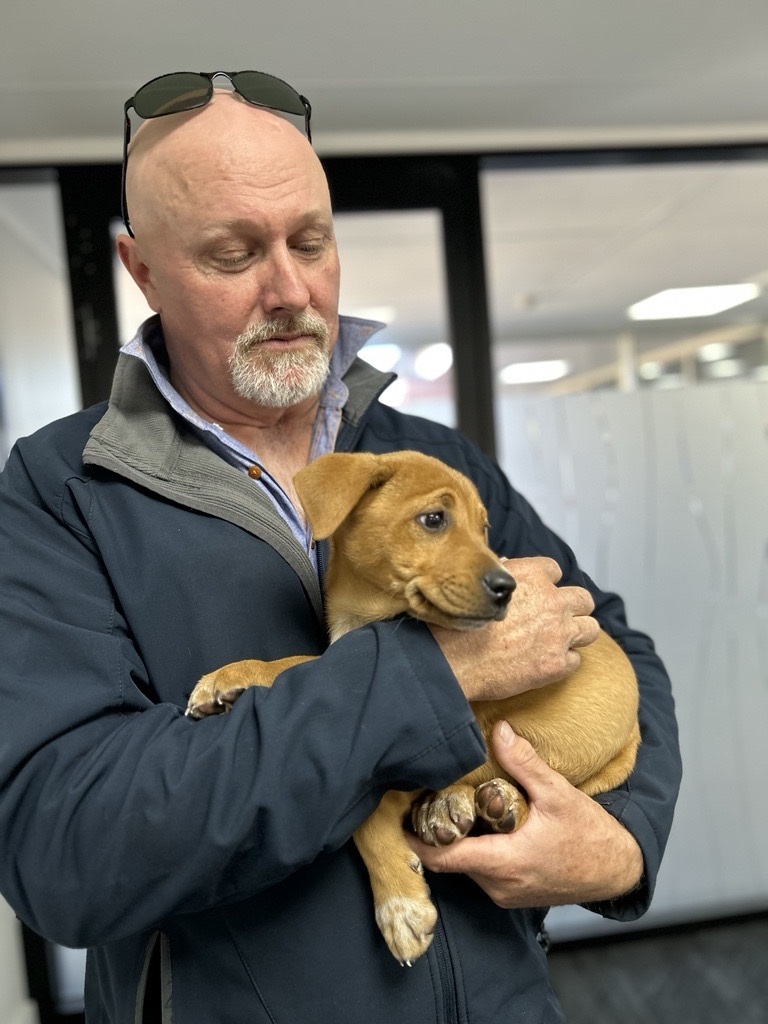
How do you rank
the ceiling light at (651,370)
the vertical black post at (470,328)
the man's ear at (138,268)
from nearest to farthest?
the man's ear at (138,268) → the vertical black post at (470,328) → the ceiling light at (651,370)

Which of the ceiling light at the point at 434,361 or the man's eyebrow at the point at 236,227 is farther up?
the ceiling light at the point at 434,361

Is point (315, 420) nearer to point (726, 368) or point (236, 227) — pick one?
point (236, 227)

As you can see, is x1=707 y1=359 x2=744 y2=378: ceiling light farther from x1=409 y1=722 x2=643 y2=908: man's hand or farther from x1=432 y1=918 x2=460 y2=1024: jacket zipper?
x1=432 y1=918 x2=460 y2=1024: jacket zipper

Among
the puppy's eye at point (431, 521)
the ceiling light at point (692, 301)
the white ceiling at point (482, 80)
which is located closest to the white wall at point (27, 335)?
the white ceiling at point (482, 80)

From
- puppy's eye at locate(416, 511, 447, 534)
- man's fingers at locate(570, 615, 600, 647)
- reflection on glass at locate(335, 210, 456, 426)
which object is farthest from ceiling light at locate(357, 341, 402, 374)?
man's fingers at locate(570, 615, 600, 647)

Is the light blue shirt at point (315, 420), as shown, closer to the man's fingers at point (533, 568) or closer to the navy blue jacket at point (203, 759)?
the navy blue jacket at point (203, 759)

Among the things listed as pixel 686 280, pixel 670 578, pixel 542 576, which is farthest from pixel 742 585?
pixel 542 576

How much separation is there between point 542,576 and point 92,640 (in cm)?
67

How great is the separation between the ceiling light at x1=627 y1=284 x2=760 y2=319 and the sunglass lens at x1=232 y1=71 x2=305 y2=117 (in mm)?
4010

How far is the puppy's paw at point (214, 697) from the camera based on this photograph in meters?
1.13

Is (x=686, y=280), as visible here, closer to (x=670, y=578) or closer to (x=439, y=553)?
(x=670, y=578)

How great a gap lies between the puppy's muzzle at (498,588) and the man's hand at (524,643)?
0.04 metres

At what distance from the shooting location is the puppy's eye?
133 centimetres

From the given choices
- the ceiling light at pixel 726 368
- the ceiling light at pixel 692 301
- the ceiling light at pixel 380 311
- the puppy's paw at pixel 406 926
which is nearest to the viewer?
the puppy's paw at pixel 406 926
